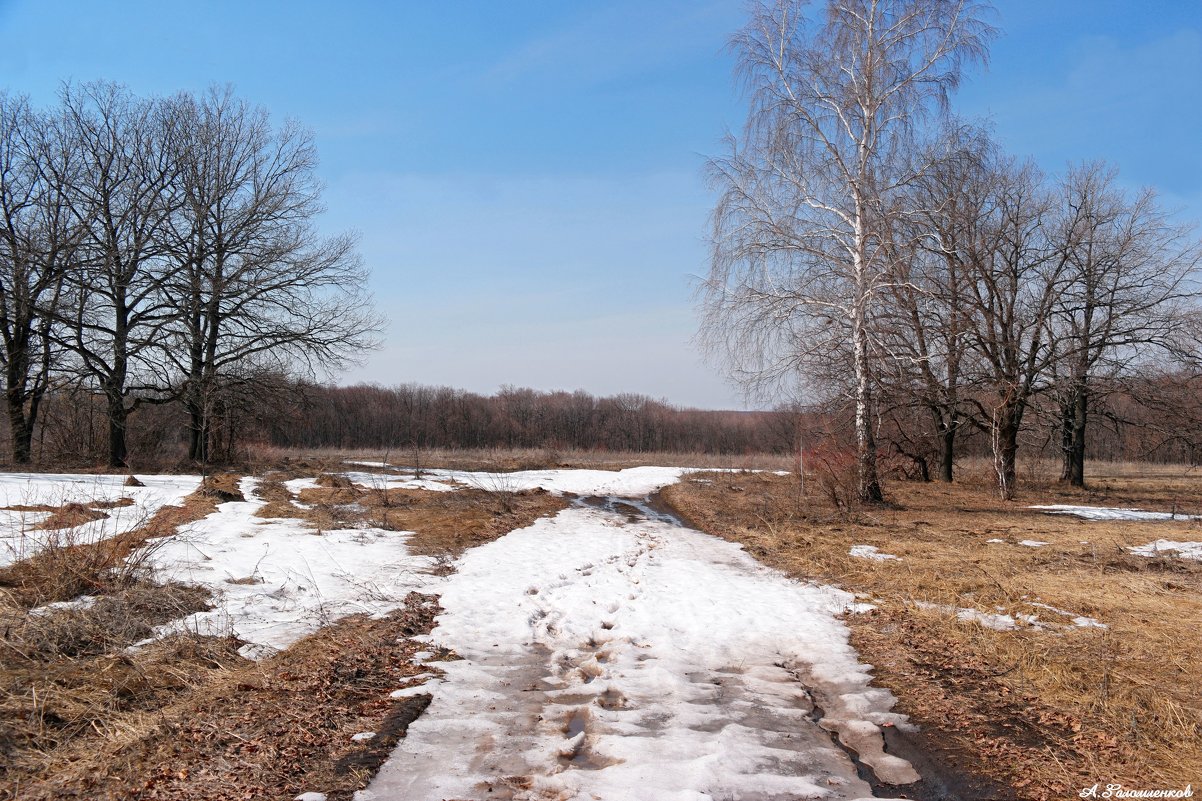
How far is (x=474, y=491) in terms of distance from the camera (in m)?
16.4

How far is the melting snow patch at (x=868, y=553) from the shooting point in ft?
30.5

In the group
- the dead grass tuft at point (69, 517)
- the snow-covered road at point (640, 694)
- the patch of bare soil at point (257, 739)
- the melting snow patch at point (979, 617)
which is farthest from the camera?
the dead grass tuft at point (69, 517)

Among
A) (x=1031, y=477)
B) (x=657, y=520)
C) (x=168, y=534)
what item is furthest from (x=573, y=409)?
(x=168, y=534)

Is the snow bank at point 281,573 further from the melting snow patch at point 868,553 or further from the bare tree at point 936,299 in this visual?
the bare tree at point 936,299

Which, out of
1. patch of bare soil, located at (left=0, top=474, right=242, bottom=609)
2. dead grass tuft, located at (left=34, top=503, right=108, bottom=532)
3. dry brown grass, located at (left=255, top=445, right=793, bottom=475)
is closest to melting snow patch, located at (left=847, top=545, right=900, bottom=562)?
patch of bare soil, located at (left=0, top=474, right=242, bottom=609)

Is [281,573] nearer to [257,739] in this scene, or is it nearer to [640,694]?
[257,739]

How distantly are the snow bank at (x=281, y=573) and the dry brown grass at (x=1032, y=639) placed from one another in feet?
15.3

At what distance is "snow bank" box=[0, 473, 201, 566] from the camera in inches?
270

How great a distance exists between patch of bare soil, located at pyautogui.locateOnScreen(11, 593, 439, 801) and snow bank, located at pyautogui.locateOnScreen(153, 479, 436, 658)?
750 millimetres

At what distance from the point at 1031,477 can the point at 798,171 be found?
14.7 metres

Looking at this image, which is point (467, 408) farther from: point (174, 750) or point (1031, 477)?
point (174, 750)

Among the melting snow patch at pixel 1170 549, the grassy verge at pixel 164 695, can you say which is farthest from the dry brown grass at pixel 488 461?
the melting snow patch at pixel 1170 549

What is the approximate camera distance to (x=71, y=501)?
33.6 feet

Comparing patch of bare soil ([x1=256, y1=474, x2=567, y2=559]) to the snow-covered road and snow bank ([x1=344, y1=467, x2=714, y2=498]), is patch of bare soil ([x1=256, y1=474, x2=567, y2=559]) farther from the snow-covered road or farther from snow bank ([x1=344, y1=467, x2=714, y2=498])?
the snow-covered road
